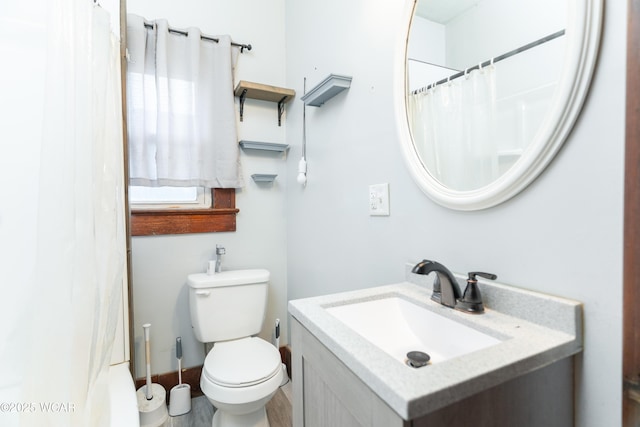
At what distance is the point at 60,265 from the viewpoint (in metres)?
0.73

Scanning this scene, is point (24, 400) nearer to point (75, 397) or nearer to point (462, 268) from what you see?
point (75, 397)

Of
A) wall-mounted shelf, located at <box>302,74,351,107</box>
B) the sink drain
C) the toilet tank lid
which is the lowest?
the toilet tank lid

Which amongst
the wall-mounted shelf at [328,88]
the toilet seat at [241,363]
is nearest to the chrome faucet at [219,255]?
the toilet seat at [241,363]

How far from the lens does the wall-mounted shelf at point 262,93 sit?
71.4 inches

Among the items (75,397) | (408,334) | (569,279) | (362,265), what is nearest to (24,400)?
(75,397)

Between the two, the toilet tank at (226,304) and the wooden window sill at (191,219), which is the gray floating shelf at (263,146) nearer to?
the wooden window sill at (191,219)

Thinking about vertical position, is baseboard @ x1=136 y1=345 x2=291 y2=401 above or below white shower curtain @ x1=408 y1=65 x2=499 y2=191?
below

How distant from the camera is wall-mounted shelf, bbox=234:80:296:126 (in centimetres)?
181

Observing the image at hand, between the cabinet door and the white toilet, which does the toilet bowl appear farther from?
the cabinet door

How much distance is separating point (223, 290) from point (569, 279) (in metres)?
1.51

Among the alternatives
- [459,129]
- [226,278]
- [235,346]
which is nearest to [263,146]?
[226,278]

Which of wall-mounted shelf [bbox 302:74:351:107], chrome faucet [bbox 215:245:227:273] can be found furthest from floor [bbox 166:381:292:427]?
wall-mounted shelf [bbox 302:74:351:107]

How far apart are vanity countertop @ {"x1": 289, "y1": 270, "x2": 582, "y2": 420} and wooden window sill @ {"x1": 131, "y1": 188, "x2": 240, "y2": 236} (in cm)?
122

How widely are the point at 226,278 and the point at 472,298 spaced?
4.29 feet
